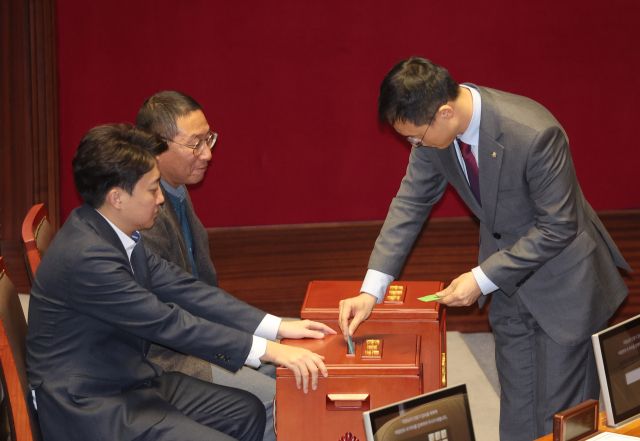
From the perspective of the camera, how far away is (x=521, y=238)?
80.7 inches

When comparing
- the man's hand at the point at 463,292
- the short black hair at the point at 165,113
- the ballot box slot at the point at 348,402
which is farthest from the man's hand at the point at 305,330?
the short black hair at the point at 165,113

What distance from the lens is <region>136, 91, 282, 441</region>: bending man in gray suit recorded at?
2.35 meters

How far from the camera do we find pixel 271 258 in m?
3.92

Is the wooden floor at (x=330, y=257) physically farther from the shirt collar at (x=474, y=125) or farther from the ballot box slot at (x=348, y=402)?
the ballot box slot at (x=348, y=402)

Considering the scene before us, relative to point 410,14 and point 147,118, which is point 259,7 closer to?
point 410,14

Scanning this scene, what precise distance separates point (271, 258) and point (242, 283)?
0.23 m

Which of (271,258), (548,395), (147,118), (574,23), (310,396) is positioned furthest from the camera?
(271,258)

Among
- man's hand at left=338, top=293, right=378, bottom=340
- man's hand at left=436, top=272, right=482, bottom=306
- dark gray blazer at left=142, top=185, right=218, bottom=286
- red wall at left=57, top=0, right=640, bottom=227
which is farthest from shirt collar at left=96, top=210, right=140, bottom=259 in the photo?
red wall at left=57, top=0, right=640, bottom=227

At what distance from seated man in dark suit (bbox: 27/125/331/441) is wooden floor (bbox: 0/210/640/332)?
1833 mm

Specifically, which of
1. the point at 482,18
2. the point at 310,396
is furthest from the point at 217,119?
the point at 310,396

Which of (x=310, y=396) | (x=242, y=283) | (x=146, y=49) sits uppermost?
(x=146, y=49)

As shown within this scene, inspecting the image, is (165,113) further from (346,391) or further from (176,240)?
(346,391)

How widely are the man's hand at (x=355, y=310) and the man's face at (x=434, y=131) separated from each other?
1.64 ft

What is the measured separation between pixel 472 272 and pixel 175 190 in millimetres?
1112
